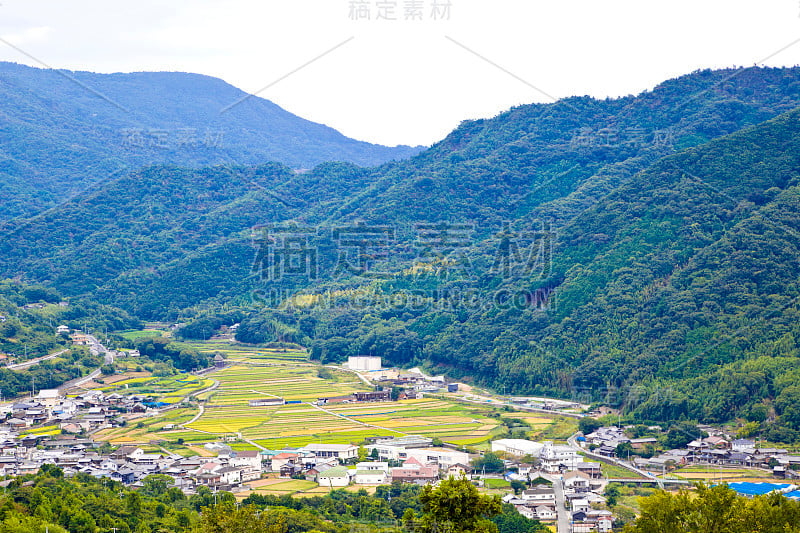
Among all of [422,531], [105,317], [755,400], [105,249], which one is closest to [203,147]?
[105,249]

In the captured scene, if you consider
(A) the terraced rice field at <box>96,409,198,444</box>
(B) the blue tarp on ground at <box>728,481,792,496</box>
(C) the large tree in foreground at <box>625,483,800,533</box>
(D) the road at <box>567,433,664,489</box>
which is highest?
(C) the large tree in foreground at <box>625,483,800,533</box>

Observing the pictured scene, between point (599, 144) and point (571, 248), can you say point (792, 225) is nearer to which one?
point (571, 248)

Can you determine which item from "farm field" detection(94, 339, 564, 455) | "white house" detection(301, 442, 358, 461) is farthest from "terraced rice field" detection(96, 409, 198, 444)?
"white house" detection(301, 442, 358, 461)

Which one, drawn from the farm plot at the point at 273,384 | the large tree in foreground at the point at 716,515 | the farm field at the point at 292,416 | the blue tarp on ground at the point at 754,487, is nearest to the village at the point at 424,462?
the blue tarp on ground at the point at 754,487

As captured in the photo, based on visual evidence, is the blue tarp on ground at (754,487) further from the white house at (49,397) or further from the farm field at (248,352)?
the farm field at (248,352)

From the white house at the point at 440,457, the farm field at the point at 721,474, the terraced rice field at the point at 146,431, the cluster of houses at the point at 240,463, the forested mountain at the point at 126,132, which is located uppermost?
the forested mountain at the point at 126,132

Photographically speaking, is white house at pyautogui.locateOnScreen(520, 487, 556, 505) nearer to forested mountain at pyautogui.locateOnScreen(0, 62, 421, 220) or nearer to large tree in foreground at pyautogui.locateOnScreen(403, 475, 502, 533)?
large tree in foreground at pyautogui.locateOnScreen(403, 475, 502, 533)
